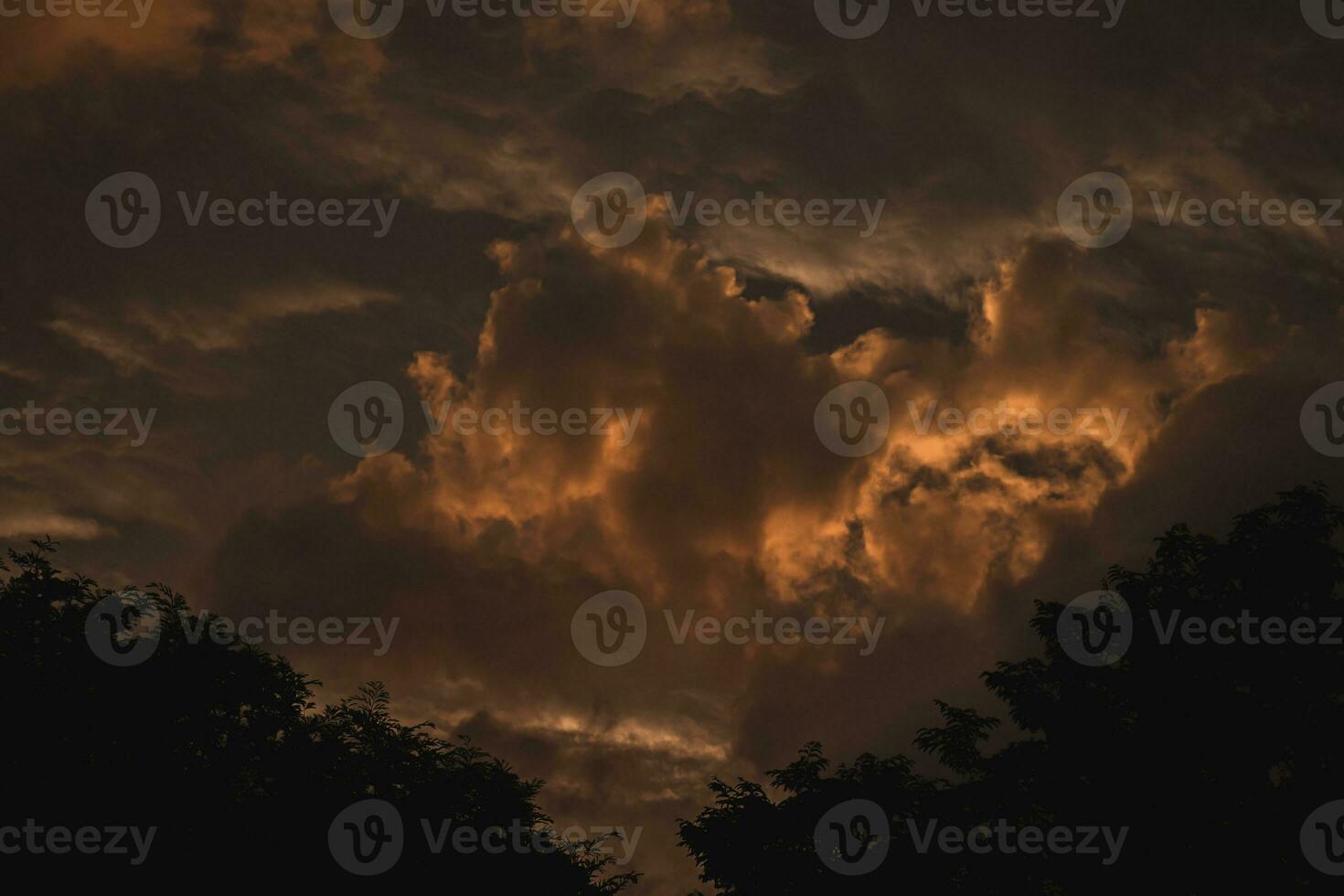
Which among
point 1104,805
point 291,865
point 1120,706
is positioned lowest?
point 291,865

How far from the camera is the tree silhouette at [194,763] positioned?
34250 millimetres

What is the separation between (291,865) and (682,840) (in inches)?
484

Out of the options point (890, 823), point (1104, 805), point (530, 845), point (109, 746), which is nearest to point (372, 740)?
point (530, 845)

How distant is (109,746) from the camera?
35.5 m

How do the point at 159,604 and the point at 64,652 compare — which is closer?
the point at 64,652

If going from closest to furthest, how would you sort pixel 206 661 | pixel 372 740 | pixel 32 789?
pixel 32 789 → pixel 206 661 → pixel 372 740

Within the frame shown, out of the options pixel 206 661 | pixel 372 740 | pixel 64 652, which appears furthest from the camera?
pixel 372 740

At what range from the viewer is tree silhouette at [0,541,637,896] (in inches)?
1348

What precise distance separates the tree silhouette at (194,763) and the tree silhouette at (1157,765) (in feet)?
30.2

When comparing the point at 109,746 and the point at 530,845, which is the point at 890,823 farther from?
the point at 109,746

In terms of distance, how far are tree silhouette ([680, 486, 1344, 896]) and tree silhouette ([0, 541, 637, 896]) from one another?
30.2ft

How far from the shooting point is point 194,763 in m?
37.0

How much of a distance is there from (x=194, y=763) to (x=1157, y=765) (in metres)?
28.7

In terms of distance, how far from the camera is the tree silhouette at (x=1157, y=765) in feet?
120
